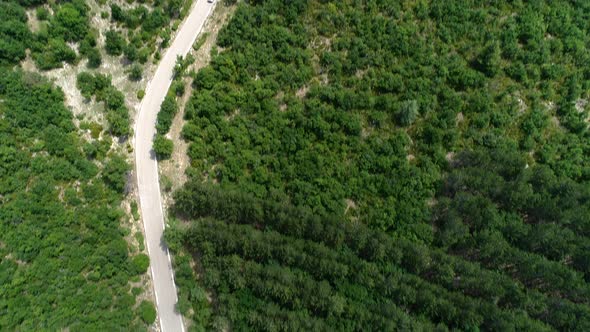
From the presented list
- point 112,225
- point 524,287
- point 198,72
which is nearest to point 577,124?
point 524,287

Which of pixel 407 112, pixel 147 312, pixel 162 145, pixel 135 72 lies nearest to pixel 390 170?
pixel 407 112

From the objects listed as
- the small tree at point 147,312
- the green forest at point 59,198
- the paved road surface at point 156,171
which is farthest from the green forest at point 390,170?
the green forest at point 59,198

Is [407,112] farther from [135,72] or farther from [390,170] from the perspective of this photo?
[135,72]

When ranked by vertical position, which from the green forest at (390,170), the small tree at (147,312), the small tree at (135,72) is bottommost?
the small tree at (147,312)

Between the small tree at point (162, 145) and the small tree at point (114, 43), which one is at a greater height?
the small tree at point (114, 43)

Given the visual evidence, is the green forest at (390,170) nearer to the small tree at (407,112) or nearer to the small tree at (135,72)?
the small tree at (407,112)

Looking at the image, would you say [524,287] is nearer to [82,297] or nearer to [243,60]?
[243,60]
